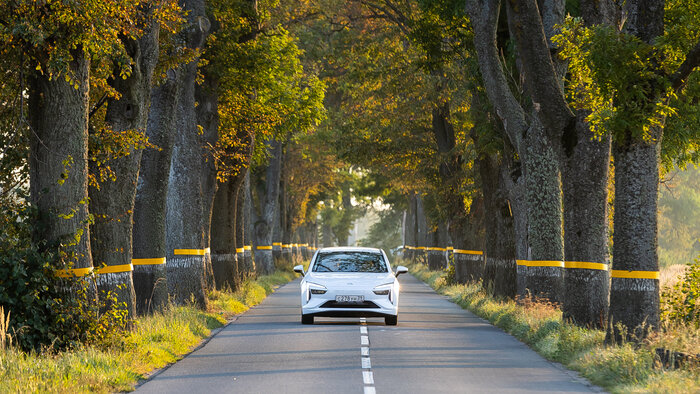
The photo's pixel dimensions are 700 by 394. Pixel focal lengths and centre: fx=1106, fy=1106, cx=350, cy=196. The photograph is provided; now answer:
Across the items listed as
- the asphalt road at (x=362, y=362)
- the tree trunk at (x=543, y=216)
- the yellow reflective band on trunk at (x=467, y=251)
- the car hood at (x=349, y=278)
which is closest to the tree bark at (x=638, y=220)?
the asphalt road at (x=362, y=362)

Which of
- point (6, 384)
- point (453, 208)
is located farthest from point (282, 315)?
point (453, 208)

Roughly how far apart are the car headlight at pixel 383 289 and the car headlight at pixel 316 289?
1005mm

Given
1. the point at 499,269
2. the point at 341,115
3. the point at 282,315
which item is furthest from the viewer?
the point at 341,115

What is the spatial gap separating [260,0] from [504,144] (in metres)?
11.0

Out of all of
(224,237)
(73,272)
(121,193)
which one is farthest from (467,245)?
(73,272)

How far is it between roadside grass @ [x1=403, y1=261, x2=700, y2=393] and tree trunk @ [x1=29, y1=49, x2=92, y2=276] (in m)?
7.07

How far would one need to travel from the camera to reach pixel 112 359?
45.3 feet

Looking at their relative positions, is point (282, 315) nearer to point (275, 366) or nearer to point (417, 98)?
point (275, 366)

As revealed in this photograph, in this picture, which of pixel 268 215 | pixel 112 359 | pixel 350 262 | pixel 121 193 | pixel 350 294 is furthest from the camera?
pixel 268 215

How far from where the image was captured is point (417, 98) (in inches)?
1602

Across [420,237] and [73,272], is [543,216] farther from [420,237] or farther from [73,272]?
[420,237]

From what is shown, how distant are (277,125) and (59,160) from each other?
61.3 ft

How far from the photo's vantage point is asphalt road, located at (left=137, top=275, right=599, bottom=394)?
1277 cm

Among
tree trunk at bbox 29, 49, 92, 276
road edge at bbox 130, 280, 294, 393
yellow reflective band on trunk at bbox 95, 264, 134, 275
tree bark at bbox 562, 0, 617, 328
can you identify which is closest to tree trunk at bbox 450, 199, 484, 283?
road edge at bbox 130, 280, 294, 393
